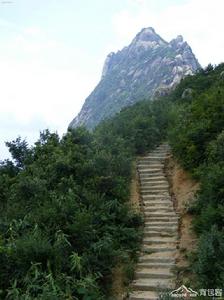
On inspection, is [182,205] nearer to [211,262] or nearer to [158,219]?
[158,219]

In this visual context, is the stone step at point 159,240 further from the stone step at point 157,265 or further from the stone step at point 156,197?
the stone step at point 156,197

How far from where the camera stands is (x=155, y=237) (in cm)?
949

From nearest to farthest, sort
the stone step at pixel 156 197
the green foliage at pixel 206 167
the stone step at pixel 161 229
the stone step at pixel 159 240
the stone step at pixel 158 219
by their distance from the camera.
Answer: the green foliage at pixel 206 167 < the stone step at pixel 159 240 < the stone step at pixel 161 229 < the stone step at pixel 158 219 < the stone step at pixel 156 197

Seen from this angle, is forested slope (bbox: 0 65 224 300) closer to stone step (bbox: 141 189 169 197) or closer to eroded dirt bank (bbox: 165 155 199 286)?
eroded dirt bank (bbox: 165 155 199 286)

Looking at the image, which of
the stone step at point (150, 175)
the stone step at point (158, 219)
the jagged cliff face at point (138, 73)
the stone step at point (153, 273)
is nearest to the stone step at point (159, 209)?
the stone step at point (158, 219)

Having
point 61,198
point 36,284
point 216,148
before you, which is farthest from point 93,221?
point 216,148

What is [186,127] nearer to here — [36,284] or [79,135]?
[79,135]

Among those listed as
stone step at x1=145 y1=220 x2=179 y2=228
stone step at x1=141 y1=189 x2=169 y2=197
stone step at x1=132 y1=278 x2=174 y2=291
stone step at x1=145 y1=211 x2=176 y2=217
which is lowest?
stone step at x1=132 y1=278 x2=174 y2=291

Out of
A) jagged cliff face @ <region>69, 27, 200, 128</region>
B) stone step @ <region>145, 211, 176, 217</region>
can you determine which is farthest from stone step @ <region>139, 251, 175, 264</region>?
jagged cliff face @ <region>69, 27, 200, 128</region>

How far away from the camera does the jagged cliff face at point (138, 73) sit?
5544 centimetres

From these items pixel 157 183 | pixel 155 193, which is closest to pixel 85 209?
pixel 155 193

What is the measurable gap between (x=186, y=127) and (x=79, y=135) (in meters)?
3.24

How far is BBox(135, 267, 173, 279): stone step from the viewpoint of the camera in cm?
798

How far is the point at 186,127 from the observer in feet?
41.1
